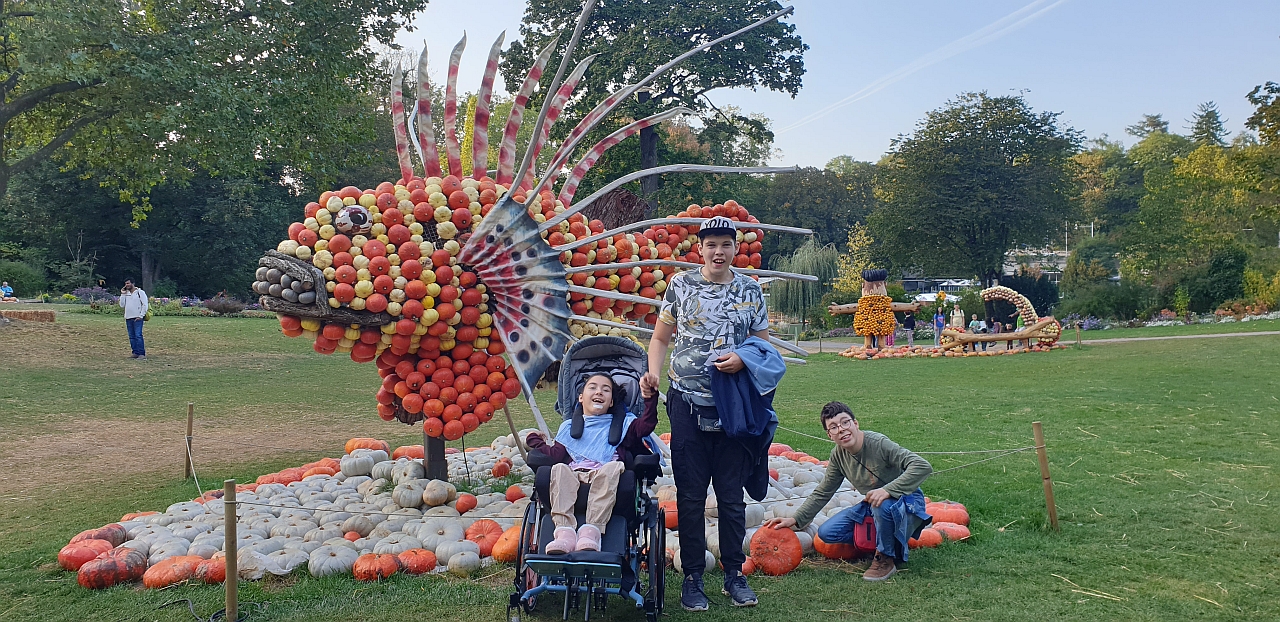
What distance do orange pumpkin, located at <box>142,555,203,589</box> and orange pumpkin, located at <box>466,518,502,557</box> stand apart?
1335 mm

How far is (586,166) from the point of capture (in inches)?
218

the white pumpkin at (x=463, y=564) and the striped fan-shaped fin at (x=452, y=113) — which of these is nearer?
the white pumpkin at (x=463, y=564)

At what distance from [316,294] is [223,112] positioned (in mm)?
9104

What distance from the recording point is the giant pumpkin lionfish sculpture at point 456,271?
4609 millimetres

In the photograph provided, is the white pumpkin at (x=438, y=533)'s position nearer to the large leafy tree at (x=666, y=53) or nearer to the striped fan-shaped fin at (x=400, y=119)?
the striped fan-shaped fin at (x=400, y=119)

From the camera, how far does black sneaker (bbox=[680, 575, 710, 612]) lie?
360cm

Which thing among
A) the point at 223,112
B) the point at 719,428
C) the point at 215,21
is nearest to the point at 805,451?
the point at 719,428

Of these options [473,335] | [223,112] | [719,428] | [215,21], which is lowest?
[719,428]

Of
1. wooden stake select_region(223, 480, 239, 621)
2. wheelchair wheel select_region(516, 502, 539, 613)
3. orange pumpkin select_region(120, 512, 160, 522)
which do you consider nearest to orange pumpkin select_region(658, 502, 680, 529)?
wheelchair wheel select_region(516, 502, 539, 613)

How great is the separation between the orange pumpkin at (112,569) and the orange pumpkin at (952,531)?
412 cm

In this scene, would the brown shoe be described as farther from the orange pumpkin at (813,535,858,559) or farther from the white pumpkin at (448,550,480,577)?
the white pumpkin at (448,550,480,577)

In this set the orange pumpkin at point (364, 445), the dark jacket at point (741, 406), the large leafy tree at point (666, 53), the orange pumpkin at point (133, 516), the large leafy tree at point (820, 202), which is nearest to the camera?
the dark jacket at point (741, 406)

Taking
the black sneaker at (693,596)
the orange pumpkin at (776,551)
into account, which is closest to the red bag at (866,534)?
the orange pumpkin at (776,551)

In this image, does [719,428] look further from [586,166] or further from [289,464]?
[289,464]
